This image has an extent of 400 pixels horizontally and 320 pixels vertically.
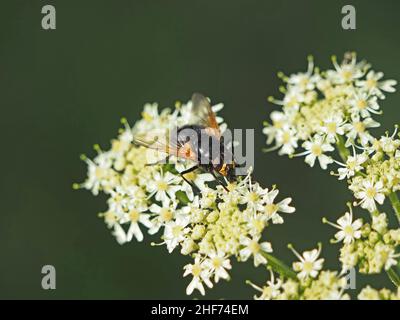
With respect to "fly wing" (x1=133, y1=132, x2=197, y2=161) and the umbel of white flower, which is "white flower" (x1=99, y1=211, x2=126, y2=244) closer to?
"fly wing" (x1=133, y1=132, x2=197, y2=161)

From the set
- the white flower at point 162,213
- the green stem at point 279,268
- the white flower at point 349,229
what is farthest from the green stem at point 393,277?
the white flower at point 162,213

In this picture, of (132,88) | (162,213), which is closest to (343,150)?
(162,213)

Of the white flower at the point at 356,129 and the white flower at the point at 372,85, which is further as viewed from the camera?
the white flower at the point at 372,85

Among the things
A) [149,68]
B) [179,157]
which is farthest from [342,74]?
[149,68]

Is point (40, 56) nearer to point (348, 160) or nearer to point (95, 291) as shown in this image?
point (95, 291)

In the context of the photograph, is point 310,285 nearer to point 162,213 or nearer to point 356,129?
point 162,213

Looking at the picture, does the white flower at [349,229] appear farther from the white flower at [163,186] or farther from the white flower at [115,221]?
the white flower at [115,221]
